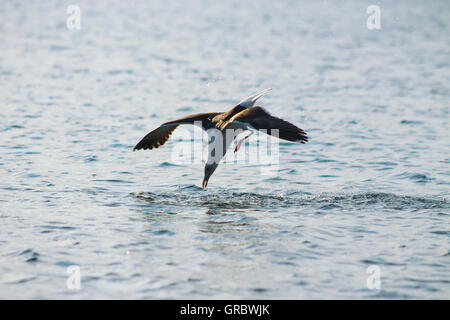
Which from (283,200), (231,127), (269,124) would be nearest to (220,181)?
(283,200)

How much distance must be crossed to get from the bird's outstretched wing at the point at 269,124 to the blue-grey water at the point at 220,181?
1.37 m

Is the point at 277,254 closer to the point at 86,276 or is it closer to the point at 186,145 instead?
the point at 86,276

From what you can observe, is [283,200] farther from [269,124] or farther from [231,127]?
[269,124]

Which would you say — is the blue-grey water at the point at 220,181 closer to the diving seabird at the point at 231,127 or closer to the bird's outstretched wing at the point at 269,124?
the diving seabird at the point at 231,127

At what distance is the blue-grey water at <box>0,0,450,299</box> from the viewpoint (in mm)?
8609

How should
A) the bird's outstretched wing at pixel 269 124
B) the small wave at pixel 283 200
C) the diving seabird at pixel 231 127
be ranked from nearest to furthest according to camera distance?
the bird's outstretched wing at pixel 269 124, the diving seabird at pixel 231 127, the small wave at pixel 283 200

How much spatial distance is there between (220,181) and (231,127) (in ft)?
6.30

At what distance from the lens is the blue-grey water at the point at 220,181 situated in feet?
28.2

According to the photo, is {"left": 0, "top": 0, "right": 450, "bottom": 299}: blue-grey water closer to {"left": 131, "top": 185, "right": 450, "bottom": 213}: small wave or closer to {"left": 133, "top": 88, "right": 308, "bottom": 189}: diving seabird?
{"left": 131, "top": 185, "right": 450, "bottom": 213}: small wave

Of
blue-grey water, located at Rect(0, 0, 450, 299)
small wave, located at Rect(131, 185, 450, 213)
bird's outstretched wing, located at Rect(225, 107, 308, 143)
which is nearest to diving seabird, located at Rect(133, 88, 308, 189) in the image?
bird's outstretched wing, located at Rect(225, 107, 308, 143)

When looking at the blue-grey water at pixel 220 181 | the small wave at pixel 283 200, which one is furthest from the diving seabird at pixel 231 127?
the blue-grey water at pixel 220 181

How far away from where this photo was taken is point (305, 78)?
82.9ft

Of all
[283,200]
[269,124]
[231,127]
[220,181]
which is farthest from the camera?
[220,181]

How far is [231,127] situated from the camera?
11.7m
